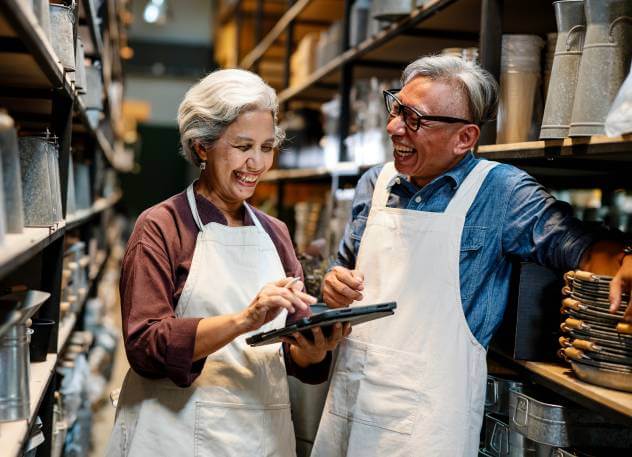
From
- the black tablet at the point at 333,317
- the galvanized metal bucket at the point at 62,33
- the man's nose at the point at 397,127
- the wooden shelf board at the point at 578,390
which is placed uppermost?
the galvanized metal bucket at the point at 62,33

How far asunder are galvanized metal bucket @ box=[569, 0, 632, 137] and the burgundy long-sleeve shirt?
100 cm

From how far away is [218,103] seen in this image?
6.97 ft

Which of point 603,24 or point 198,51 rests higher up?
point 198,51

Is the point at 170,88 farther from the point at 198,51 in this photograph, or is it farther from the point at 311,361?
the point at 311,361

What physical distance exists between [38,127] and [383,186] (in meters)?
2.00

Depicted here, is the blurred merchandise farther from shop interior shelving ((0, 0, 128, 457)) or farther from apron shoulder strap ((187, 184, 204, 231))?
shop interior shelving ((0, 0, 128, 457))

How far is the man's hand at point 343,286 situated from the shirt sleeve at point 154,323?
1.39ft

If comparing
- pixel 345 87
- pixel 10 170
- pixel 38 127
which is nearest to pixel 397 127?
pixel 10 170

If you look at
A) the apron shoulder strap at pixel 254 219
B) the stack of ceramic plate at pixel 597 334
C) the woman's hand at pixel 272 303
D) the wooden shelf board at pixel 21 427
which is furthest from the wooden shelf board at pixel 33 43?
the stack of ceramic plate at pixel 597 334

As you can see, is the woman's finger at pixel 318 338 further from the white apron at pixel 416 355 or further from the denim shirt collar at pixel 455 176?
the denim shirt collar at pixel 455 176

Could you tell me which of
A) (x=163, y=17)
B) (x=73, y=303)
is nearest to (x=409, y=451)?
(x=73, y=303)

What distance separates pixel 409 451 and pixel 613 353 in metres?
0.59

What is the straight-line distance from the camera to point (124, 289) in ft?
6.75

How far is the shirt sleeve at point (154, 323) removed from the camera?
6.29ft
